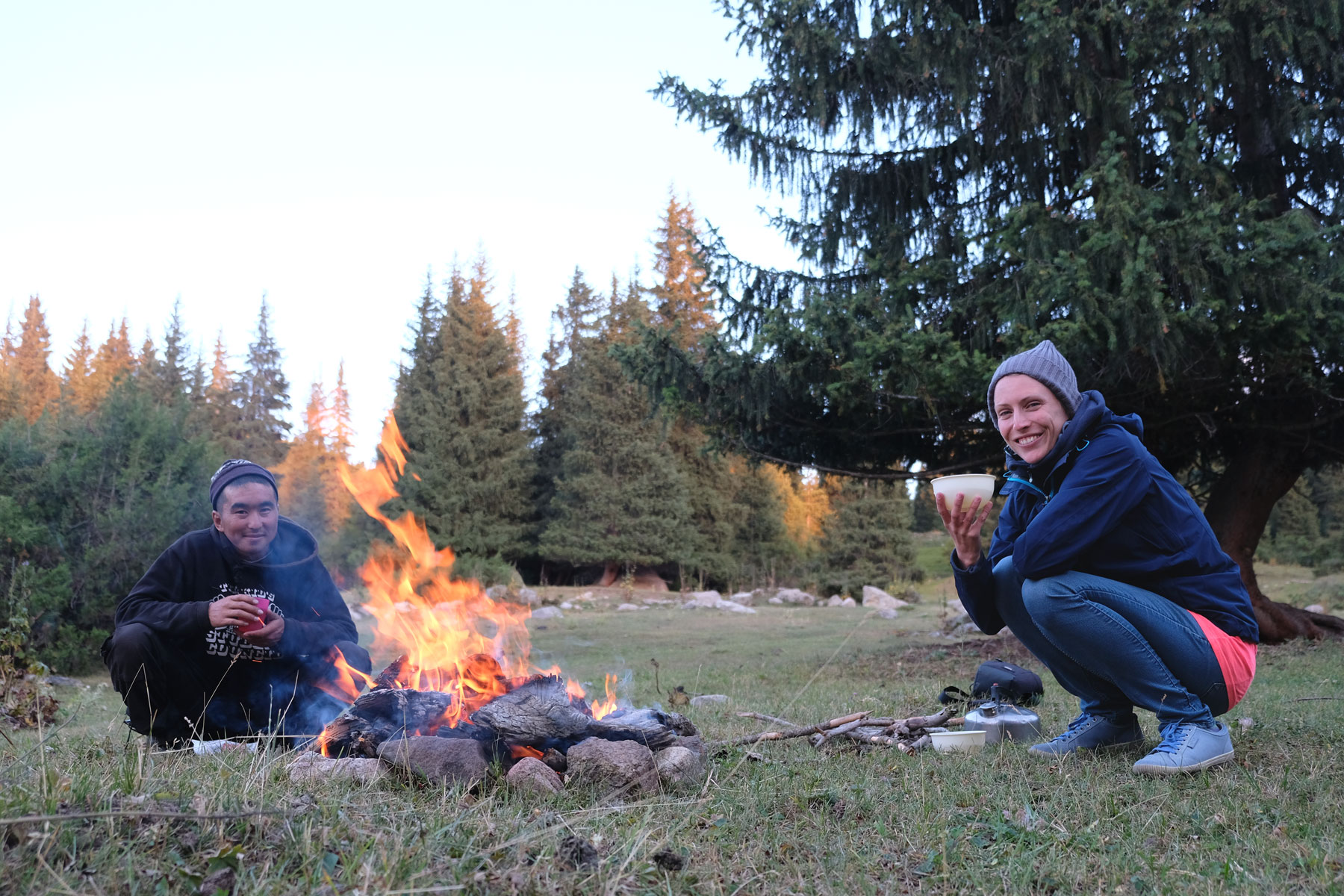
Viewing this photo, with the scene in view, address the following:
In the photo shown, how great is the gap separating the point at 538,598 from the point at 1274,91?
14.8 meters

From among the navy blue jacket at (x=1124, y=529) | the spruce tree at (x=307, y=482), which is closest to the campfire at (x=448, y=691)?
the navy blue jacket at (x=1124, y=529)

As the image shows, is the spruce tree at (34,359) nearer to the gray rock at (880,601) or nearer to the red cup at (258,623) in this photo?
the gray rock at (880,601)

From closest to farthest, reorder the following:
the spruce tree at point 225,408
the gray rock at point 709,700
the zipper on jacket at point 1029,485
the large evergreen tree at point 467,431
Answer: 1. the zipper on jacket at point 1029,485
2. the gray rock at point 709,700
3. the large evergreen tree at point 467,431
4. the spruce tree at point 225,408

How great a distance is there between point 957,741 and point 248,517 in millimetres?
3070

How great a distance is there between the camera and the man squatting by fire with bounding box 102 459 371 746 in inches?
143

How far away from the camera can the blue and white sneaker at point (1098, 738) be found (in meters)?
3.51

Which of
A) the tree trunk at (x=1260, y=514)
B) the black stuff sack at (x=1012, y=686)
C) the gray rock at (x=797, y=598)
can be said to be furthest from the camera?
the gray rock at (x=797, y=598)

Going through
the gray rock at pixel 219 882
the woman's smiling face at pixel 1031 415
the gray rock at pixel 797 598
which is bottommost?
the gray rock at pixel 797 598

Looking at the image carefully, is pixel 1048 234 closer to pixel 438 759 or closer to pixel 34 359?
pixel 438 759

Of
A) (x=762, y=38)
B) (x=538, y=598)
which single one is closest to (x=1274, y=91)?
(x=762, y=38)

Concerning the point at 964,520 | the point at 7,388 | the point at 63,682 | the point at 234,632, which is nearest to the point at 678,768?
the point at 964,520

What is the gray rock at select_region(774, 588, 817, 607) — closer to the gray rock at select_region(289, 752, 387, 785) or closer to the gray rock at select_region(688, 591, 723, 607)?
the gray rock at select_region(688, 591, 723, 607)

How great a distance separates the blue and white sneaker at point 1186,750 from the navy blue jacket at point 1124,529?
0.36 m

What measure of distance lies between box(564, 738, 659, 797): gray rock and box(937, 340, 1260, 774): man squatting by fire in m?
1.34
